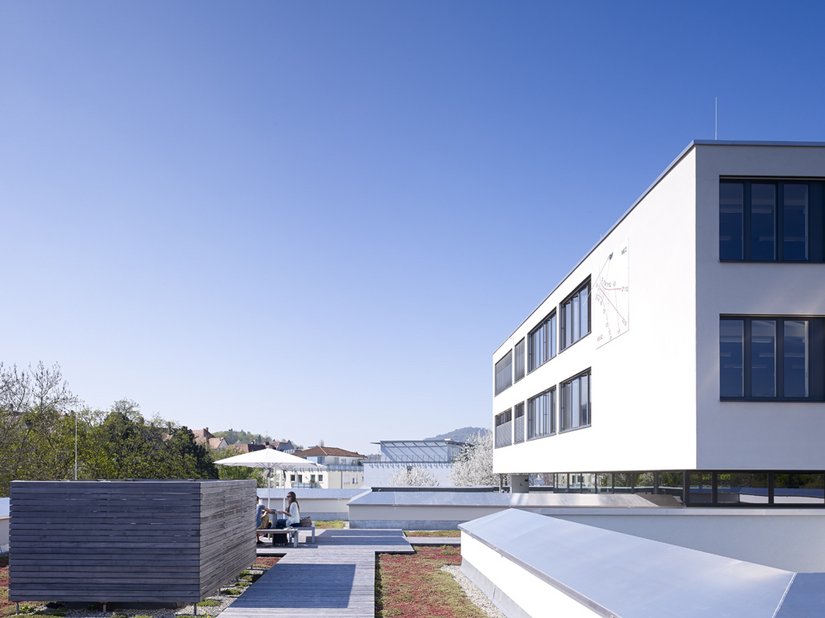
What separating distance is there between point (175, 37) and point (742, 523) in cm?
1635

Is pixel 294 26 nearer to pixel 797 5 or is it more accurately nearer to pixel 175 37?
pixel 175 37

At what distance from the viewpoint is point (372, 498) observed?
90.2 ft

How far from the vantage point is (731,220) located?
1623cm

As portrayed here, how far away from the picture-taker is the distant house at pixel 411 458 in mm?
90062

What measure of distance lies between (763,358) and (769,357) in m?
0.11

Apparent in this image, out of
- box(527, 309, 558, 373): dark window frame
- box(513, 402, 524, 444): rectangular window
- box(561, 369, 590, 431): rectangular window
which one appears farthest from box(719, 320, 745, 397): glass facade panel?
box(513, 402, 524, 444): rectangular window

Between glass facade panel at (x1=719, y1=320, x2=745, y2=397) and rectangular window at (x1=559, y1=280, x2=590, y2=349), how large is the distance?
22.7 feet

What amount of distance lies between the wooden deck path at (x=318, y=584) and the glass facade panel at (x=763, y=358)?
7.87 metres

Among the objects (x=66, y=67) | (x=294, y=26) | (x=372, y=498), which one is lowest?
(x=372, y=498)

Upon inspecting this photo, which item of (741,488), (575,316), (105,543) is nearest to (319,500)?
(575,316)

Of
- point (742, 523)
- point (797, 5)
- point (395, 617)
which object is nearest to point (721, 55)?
point (797, 5)

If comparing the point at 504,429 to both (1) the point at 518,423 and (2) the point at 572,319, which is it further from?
(2) the point at 572,319

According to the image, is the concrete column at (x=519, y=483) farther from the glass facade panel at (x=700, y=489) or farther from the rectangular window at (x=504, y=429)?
the glass facade panel at (x=700, y=489)

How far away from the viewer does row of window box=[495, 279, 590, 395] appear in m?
23.9
